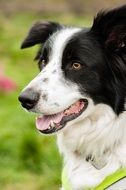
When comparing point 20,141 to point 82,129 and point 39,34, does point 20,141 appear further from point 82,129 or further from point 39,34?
point 82,129

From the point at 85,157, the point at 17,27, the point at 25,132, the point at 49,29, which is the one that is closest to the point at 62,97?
the point at 85,157

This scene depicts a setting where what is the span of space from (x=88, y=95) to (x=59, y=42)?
45cm

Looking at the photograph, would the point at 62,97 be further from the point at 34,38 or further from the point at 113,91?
the point at 34,38

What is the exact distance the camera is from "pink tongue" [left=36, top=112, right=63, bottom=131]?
4.66m

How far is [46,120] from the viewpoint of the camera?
4.69 meters

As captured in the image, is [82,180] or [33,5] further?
[33,5]

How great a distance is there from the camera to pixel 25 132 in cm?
758

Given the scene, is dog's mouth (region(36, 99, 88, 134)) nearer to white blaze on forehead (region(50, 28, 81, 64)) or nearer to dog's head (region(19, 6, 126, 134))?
dog's head (region(19, 6, 126, 134))

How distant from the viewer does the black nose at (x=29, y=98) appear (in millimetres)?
4520

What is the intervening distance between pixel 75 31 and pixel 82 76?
1.24 ft

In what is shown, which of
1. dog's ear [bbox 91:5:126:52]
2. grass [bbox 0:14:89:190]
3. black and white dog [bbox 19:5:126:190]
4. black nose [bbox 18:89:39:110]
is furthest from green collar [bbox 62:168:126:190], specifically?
grass [bbox 0:14:89:190]

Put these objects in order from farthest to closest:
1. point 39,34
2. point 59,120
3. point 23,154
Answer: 1. point 23,154
2. point 39,34
3. point 59,120

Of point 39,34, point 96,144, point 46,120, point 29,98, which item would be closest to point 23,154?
point 39,34

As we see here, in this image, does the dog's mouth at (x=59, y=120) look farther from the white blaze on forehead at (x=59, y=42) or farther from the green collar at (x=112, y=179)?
the green collar at (x=112, y=179)
